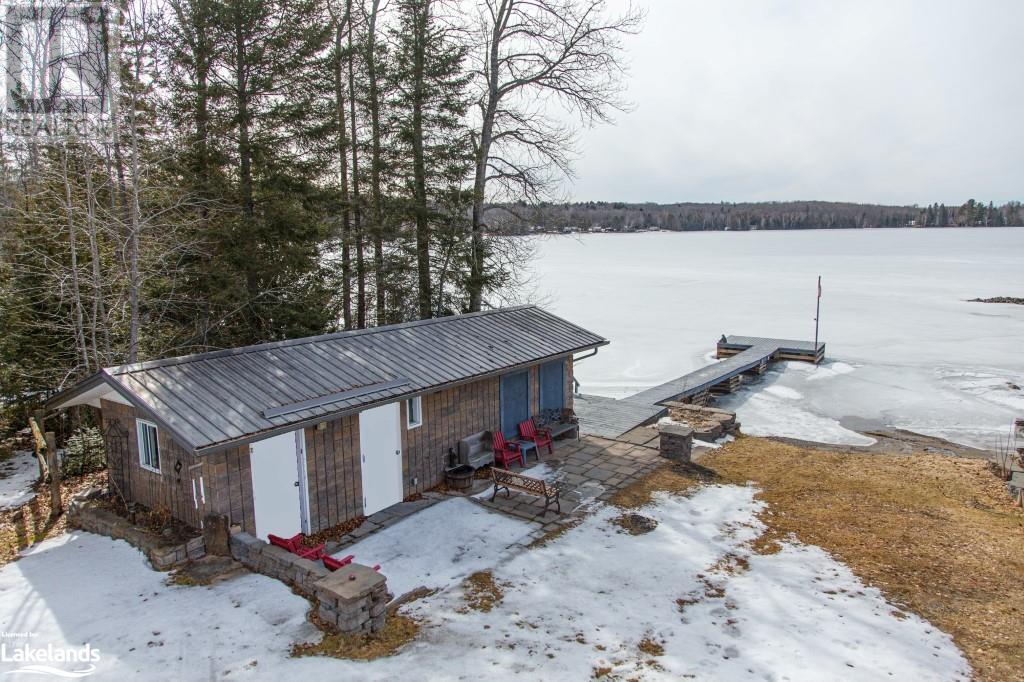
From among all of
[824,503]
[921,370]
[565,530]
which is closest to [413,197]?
[565,530]

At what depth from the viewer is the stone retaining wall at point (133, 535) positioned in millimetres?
7871

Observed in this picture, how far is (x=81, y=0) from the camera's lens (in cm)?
1358

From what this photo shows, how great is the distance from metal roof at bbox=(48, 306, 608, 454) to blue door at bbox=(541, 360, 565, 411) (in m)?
0.63

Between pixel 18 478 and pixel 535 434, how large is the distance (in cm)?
1045

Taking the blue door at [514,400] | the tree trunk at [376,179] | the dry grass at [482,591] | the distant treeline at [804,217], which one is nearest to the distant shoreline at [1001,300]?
the tree trunk at [376,179]

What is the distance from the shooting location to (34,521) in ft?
32.9

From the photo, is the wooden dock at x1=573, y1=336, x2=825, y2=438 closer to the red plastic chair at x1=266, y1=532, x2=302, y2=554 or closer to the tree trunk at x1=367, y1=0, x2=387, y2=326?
the tree trunk at x1=367, y1=0, x2=387, y2=326

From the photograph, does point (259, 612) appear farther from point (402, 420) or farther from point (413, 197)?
point (413, 197)

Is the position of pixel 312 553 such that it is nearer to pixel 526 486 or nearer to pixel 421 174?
pixel 526 486

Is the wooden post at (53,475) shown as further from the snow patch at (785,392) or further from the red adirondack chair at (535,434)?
the snow patch at (785,392)

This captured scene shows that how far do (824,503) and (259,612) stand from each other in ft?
30.1

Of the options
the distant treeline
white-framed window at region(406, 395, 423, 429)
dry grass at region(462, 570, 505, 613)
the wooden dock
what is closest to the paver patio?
the wooden dock

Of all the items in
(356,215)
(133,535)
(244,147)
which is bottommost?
(133,535)

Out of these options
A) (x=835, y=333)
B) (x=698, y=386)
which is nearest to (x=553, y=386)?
(x=698, y=386)
